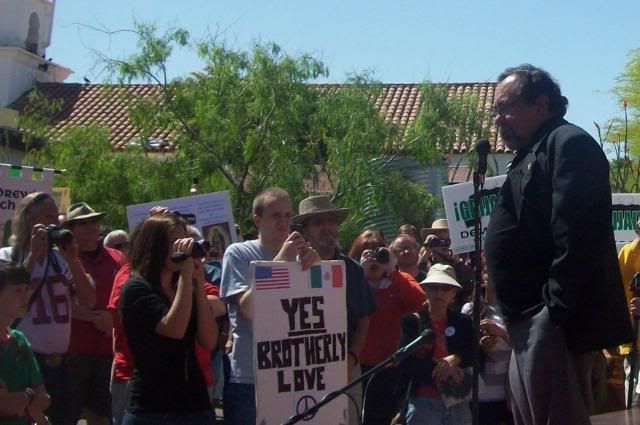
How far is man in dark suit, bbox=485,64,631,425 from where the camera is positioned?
4059mm

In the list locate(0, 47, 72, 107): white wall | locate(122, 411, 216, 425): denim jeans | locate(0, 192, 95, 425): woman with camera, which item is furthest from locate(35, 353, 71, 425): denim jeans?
locate(0, 47, 72, 107): white wall

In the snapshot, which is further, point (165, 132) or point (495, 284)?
point (165, 132)

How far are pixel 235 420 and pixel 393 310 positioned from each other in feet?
8.00

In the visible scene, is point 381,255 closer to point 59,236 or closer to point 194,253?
point 59,236

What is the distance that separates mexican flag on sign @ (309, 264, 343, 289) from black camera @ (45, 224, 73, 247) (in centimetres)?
152

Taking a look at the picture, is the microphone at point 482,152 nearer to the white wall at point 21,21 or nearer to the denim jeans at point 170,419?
the denim jeans at point 170,419

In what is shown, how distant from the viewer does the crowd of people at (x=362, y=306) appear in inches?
165

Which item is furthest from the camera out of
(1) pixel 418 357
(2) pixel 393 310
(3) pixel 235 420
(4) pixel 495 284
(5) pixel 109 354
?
(2) pixel 393 310

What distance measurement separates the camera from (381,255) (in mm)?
8539

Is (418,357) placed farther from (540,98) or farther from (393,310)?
(540,98)

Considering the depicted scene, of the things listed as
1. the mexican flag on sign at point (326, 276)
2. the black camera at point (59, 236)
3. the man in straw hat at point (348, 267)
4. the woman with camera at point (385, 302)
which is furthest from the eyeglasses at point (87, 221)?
the mexican flag on sign at point (326, 276)

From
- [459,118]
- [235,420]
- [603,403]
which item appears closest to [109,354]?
[235,420]

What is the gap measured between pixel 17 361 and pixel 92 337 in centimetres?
192

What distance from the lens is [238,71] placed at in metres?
25.1
